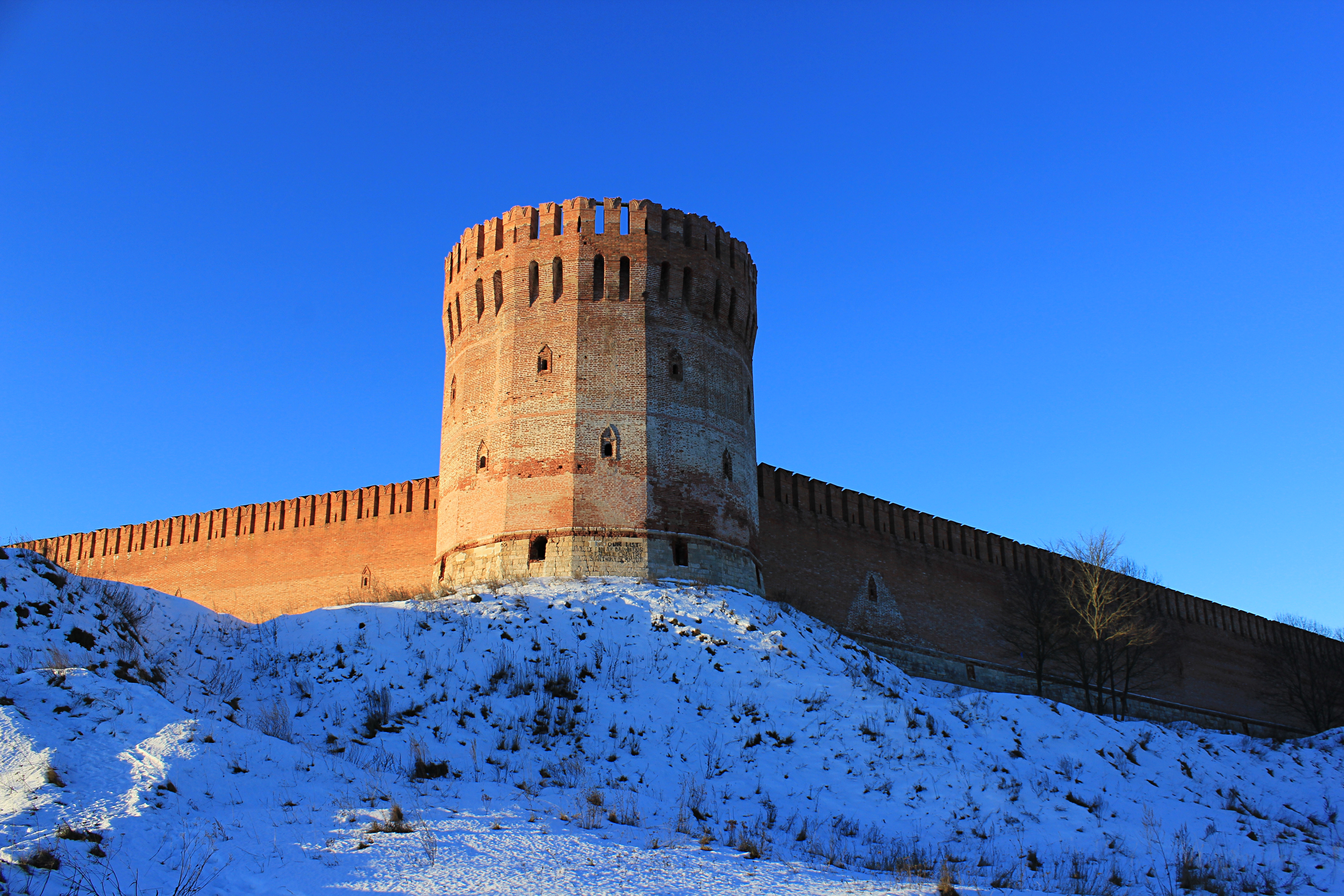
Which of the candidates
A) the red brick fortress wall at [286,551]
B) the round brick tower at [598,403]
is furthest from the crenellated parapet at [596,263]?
the red brick fortress wall at [286,551]

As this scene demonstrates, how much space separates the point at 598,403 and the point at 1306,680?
97.0ft

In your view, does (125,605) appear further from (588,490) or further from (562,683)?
(588,490)

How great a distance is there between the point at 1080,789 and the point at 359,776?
27.9 ft

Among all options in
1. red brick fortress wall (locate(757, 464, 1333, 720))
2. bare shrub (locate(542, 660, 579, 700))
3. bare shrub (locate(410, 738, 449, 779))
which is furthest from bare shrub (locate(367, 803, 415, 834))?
red brick fortress wall (locate(757, 464, 1333, 720))

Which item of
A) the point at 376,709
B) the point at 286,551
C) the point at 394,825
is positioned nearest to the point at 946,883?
the point at 394,825

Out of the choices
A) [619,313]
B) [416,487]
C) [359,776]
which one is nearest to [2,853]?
[359,776]

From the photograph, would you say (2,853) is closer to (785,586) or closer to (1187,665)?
(785,586)

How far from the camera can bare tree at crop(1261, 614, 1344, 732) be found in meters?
33.3

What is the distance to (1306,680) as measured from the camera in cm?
3584

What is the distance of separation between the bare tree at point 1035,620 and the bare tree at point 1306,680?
394 inches

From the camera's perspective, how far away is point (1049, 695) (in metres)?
27.5

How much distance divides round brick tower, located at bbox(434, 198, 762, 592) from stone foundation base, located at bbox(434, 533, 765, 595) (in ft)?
0.09

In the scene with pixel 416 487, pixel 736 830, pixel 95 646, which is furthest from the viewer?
pixel 416 487

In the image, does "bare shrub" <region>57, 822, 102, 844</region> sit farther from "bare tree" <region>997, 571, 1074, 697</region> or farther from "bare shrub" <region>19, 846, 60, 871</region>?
"bare tree" <region>997, 571, 1074, 697</region>
